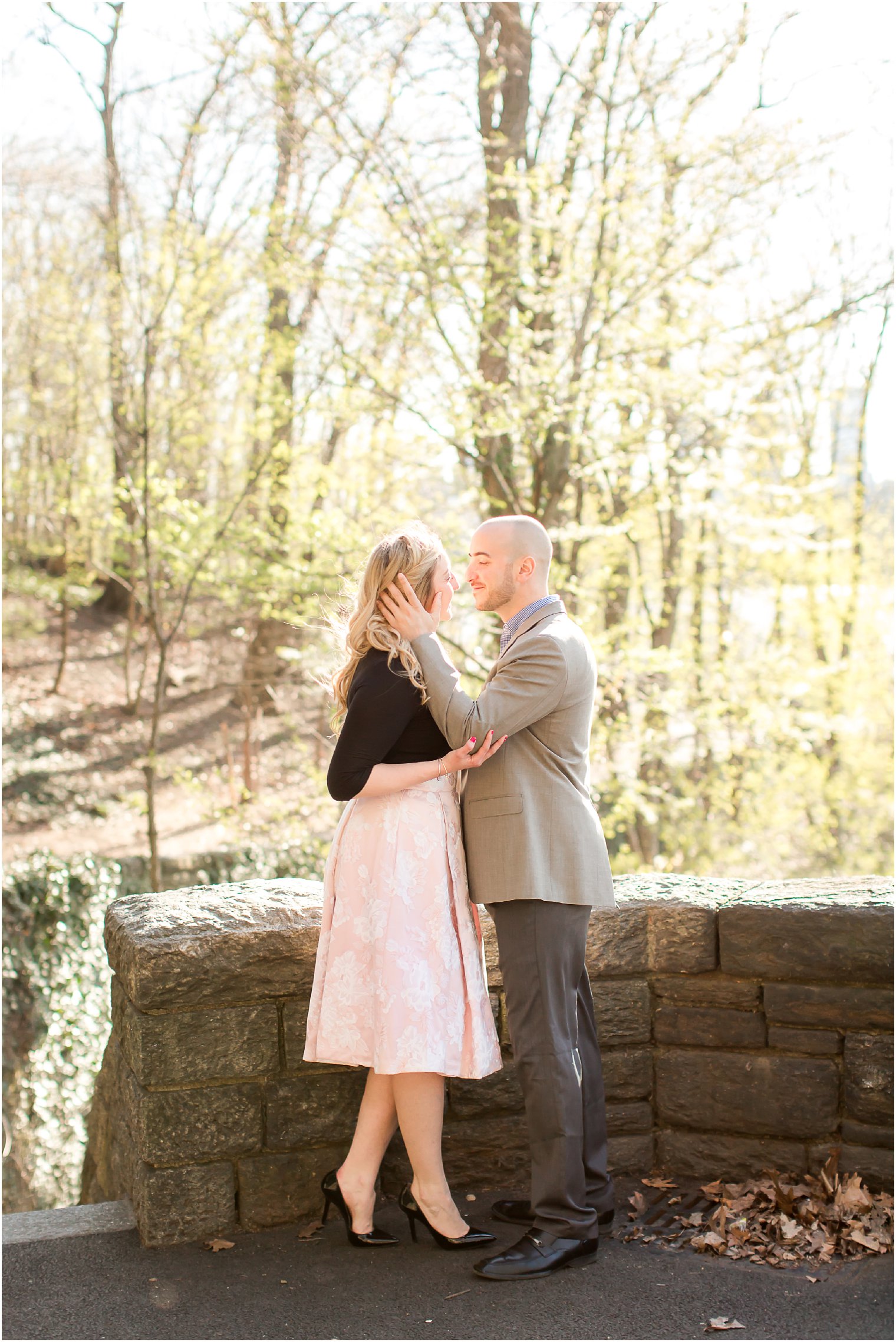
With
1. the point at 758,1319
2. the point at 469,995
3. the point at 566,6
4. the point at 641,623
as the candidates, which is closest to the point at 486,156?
the point at 566,6

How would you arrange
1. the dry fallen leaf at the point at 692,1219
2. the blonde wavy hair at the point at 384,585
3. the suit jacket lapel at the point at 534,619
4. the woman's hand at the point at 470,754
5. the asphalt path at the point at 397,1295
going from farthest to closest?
the dry fallen leaf at the point at 692,1219 < the suit jacket lapel at the point at 534,619 < the blonde wavy hair at the point at 384,585 < the woman's hand at the point at 470,754 < the asphalt path at the point at 397,1295

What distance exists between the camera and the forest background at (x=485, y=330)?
7.30 m

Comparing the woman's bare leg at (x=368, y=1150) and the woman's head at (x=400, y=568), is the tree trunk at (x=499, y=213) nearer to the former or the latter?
the woman's head at (x=400, y=568)

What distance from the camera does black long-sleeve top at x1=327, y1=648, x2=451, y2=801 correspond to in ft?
8.73

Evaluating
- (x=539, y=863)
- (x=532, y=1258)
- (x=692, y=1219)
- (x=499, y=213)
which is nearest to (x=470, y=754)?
(x=539, y=863)

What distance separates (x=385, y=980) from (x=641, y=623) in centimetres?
555

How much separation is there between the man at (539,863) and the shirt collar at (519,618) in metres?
0.02

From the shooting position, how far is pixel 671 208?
755cm

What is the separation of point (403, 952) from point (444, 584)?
3.14 ft

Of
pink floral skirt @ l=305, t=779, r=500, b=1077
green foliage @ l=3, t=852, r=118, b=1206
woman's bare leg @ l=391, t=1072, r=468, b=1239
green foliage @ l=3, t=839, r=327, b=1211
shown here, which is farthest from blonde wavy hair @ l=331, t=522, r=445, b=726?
green foliage @ l=3, t=839, r=327, b=1211

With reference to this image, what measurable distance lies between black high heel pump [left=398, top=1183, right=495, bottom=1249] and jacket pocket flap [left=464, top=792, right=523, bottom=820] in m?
1.03

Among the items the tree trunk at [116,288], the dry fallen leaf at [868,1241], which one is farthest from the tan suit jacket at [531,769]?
the tree trunk at [116,288]

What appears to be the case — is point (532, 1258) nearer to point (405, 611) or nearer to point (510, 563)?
point (405, 611)

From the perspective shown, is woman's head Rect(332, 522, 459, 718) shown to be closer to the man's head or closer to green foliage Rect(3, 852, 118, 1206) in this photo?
the man's head
